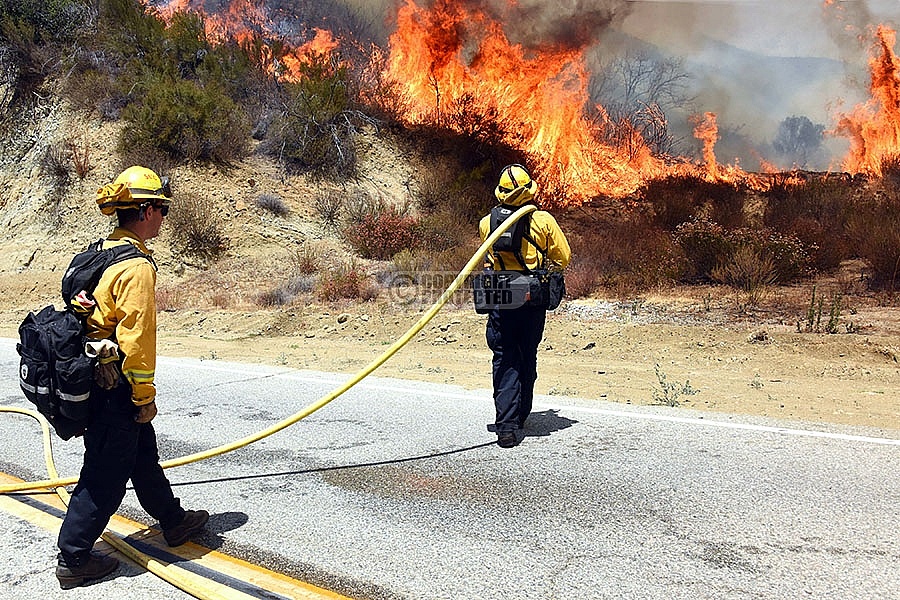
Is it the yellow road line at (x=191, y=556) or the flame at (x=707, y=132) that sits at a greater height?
the flame at (x=707, y=132)

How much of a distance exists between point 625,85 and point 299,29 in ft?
48.7

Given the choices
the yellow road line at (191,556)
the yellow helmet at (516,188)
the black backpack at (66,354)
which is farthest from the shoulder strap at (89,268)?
the yellow helmet at (516,188)

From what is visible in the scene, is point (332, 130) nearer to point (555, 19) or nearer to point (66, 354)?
point (555, 19)

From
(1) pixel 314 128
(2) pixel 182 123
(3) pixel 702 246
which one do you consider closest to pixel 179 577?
(3) pixel 702 246

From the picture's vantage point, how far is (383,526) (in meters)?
3.88

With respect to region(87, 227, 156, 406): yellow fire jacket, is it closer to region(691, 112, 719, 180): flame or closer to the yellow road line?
the yellow road line

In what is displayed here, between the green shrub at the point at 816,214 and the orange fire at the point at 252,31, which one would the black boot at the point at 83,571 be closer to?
the green shrub at the point at 816,214

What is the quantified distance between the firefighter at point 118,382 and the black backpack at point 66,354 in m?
0.06

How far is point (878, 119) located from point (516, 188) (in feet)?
74.6

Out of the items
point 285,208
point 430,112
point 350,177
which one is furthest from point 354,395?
point 430,112

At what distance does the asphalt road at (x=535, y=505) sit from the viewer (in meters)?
3.22

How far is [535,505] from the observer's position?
13.5 ft

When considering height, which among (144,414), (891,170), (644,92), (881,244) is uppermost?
(644,92)

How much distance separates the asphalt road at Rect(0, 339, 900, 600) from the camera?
322 cm
